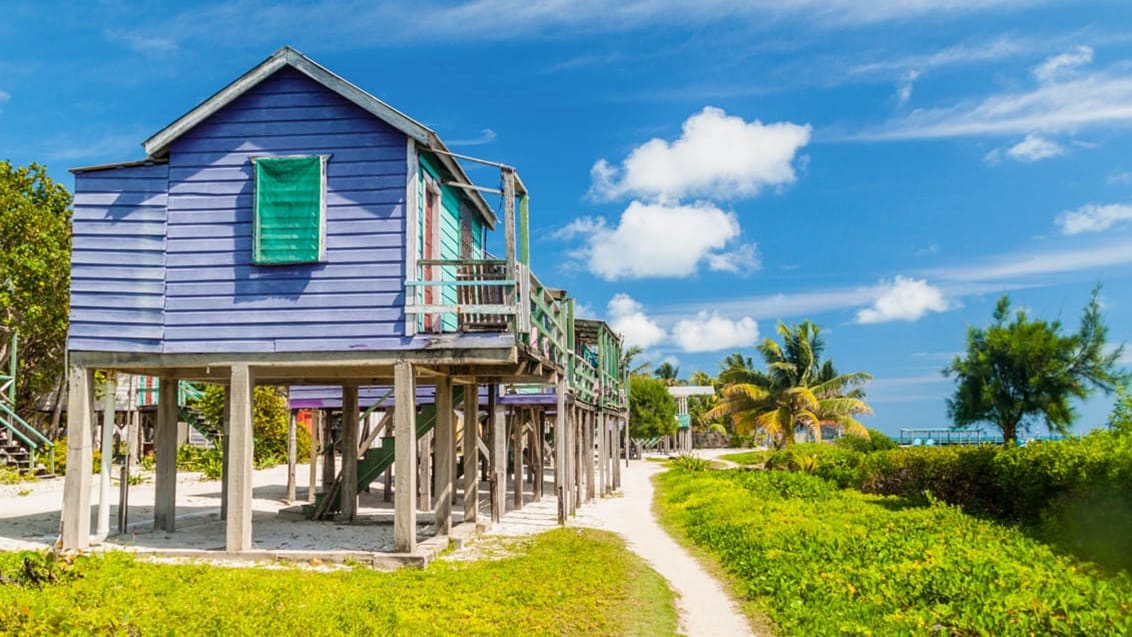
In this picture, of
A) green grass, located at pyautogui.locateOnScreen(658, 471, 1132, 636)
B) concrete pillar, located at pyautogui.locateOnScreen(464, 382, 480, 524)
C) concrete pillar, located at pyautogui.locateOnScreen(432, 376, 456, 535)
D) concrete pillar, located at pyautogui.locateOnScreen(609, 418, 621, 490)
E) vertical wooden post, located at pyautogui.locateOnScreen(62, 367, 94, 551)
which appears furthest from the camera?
concrete pillar, located at pyautogui.locateOnScreen(609, 418, 621, 490)

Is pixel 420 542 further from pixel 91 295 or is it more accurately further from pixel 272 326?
pixel 91 295

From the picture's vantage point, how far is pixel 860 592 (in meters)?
10.2

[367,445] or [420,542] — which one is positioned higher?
[367,445]

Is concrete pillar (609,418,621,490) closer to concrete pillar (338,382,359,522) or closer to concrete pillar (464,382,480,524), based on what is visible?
concrete pillar (338,382,359,522)

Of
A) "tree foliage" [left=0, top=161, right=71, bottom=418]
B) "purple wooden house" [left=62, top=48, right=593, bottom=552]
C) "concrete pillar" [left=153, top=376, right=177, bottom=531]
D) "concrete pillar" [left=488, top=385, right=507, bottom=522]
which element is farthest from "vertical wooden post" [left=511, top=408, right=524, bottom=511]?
"tree foliage" [left=0, top=161, right=71, bottom=418]

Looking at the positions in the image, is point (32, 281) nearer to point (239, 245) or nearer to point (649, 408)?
point (239, 245)

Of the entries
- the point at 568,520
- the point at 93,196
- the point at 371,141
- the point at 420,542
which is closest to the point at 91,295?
the point at 93,196

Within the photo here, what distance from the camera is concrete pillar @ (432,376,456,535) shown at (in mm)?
16297

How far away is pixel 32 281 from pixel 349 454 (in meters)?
17.8

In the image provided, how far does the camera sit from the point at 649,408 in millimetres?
64938

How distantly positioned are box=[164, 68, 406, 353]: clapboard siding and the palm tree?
33.7 meters

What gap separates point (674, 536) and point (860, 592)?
28.0 feet

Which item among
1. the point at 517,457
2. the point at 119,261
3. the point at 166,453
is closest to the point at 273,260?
the point at 119,261

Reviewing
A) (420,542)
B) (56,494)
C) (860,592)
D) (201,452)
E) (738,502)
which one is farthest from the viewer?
(201,452)
